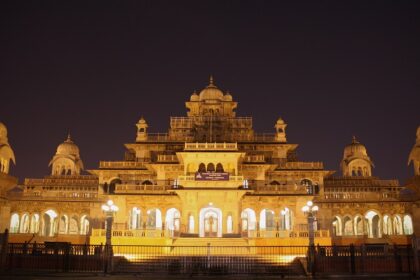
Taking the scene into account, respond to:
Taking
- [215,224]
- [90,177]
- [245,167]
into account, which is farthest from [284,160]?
[90,177]

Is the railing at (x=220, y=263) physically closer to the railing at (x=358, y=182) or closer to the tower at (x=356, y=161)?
the railing at (x=358, y=182)

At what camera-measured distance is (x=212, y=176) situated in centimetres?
4884

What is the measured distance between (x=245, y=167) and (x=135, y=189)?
1306 cm

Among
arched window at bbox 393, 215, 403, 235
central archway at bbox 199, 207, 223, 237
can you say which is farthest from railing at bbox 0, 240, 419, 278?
arched window at bbox 393, 215, 403, 235

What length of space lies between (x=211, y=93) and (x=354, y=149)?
23.4 m

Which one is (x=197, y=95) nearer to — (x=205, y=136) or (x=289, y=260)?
(x=205, y=136)

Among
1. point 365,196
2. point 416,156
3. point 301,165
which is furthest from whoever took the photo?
point 301,165

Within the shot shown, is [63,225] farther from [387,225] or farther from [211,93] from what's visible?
[387,225]

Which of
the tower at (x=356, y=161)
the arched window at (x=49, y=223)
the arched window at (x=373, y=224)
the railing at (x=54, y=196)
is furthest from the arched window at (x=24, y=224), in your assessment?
the tower at (x=356, y=161)

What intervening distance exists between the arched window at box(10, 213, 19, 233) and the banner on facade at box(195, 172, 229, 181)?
83.6ft

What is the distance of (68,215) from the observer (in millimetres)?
58219

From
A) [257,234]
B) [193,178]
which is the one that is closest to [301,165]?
[193,178]

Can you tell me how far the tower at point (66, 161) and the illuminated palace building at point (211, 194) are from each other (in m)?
3.72

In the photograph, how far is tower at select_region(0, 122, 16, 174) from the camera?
50.5 m
